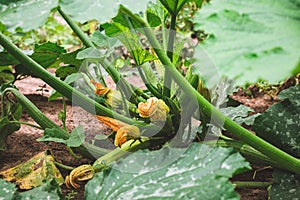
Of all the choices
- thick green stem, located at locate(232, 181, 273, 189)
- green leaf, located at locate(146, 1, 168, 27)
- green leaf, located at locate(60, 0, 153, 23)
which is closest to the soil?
thick green stem, located at locate(232, 181, 273, 189)

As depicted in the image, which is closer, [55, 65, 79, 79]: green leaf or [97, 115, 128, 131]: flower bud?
[97, 115, 128, 131]: flower bud

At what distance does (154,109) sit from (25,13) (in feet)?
1.75

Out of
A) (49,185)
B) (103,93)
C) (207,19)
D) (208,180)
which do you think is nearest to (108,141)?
(103,93)

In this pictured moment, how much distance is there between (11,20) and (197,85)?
2.28 ft

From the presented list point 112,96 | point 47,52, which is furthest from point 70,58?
point 112,96

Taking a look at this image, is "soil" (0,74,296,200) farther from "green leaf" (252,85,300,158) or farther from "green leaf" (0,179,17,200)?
"green leaf" (0,179,17,200)

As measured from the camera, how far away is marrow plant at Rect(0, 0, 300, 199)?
3.30 ft

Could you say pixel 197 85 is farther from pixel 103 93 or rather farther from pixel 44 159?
pixel 44 159

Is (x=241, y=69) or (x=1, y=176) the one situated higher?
(x=241, y=69)

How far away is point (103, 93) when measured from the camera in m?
1.63

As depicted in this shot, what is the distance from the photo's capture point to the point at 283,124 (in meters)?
1.45

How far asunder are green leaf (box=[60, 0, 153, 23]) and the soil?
63 cm

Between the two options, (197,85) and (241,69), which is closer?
(241,69)

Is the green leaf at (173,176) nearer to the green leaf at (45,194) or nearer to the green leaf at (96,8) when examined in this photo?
the green leaf at (45,194)
